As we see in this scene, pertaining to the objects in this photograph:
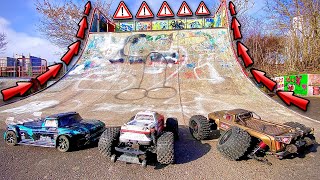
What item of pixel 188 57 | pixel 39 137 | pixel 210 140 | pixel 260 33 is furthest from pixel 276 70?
pixel 39 137

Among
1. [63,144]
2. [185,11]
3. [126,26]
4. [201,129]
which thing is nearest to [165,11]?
[185,11]

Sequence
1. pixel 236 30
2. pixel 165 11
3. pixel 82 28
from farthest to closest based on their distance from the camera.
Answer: pixel 165 11 → pixel 82 28 → pixel 236 30

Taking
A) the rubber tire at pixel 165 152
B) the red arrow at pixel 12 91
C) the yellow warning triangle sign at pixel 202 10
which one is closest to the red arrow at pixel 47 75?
the red arrow at pixel 12 91

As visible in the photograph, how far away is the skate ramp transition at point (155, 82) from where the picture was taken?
10.8 m

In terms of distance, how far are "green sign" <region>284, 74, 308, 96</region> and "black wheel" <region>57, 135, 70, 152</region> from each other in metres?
19.2

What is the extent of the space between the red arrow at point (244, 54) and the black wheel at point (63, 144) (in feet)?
41.4

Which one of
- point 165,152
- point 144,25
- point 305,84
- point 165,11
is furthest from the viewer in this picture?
point 144,25

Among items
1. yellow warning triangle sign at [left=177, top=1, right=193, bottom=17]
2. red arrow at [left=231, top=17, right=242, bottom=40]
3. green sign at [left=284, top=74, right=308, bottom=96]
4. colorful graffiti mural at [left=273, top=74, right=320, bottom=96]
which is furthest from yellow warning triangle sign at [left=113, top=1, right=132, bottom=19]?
colorful graffiti mural at [left=273, top=74, right=320, bottom=96]

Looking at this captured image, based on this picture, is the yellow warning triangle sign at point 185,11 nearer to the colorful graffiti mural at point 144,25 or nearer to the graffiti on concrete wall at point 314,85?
the colorful graffiti mural at point 144,25

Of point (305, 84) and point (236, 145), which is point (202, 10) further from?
point (236, 145)

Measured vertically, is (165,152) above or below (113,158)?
above

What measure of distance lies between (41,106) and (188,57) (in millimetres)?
10974

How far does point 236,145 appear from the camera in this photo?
4.84m

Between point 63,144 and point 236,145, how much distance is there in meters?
4.38
